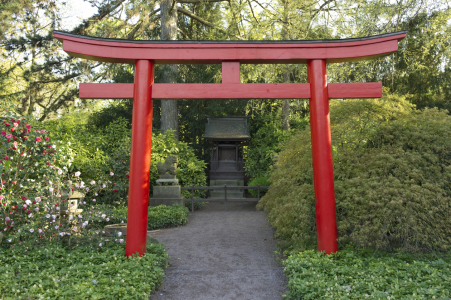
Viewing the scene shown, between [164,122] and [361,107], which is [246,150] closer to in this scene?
[164,122]

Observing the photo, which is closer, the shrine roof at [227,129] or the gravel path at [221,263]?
the gravel path at [221,263]

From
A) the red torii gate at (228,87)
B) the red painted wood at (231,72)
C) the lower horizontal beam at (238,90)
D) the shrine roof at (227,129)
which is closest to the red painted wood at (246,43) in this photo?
the red torii gate at (228,87)

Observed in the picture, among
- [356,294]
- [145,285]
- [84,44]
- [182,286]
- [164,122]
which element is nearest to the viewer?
[356,294]

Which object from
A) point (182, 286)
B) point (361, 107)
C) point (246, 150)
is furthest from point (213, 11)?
point (182, 286)

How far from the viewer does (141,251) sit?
400cm

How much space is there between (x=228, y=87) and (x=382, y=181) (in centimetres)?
243

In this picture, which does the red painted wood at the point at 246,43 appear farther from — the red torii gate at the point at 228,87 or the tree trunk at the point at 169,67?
the tree trunk at the point at 169,67

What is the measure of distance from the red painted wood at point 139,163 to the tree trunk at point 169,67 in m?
7.53

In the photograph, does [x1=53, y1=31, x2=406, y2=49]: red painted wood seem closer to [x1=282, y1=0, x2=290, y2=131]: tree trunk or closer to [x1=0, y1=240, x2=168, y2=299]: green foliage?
[x1=0, y1=240, x2=168, y2=299]: green foliage

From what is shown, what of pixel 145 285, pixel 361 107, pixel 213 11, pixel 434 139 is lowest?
pixel 145 285

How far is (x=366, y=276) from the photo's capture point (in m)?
3.24

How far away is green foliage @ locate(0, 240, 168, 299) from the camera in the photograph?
2852 millimetres

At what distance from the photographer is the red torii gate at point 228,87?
13.1 ft

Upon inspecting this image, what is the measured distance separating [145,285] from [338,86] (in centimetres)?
341
